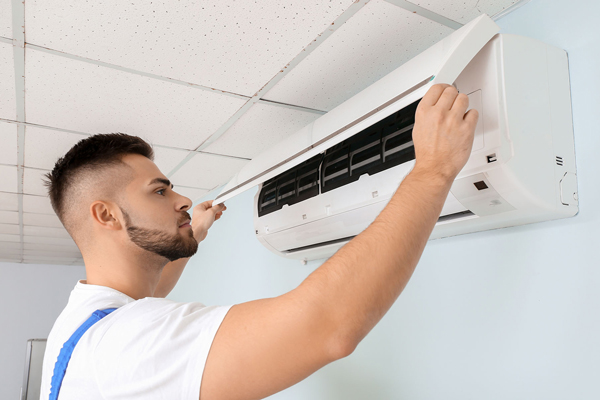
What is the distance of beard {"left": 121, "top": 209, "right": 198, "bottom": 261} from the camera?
1172 mm

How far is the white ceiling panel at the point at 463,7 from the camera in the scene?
1.21m

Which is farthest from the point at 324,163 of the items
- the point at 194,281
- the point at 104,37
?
the point at 194,281

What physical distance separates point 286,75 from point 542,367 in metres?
1.16

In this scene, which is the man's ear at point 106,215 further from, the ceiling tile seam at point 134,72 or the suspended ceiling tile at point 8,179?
the suspended ceiling tile at point 8,179

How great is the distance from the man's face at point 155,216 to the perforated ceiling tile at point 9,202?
2.35 meters

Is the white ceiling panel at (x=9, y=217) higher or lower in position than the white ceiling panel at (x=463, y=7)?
lower

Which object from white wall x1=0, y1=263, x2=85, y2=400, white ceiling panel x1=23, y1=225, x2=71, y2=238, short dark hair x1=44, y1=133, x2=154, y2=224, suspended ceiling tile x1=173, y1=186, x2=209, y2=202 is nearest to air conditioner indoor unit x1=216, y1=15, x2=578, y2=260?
short dark hair x1=44, y1=133, x2=154, y2=224

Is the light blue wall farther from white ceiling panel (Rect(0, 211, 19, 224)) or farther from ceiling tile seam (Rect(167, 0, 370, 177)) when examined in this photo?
white ceiling panel (Rect(0, 211, 19, 224))

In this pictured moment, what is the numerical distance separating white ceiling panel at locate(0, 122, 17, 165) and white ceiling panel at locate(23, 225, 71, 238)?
188cm

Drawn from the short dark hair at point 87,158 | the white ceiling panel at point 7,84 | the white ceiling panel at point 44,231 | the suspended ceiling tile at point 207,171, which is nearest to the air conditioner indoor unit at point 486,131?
the short dark hair at point 87,158

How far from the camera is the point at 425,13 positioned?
1255mm

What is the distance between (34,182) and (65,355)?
2267 millimetres

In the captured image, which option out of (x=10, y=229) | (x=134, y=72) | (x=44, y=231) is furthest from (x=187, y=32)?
(x=10, y=229)

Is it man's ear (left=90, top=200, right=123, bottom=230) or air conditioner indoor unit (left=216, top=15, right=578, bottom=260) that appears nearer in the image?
air conditioner indoor unit (left=216, top=15, right=578, bottom=260)
